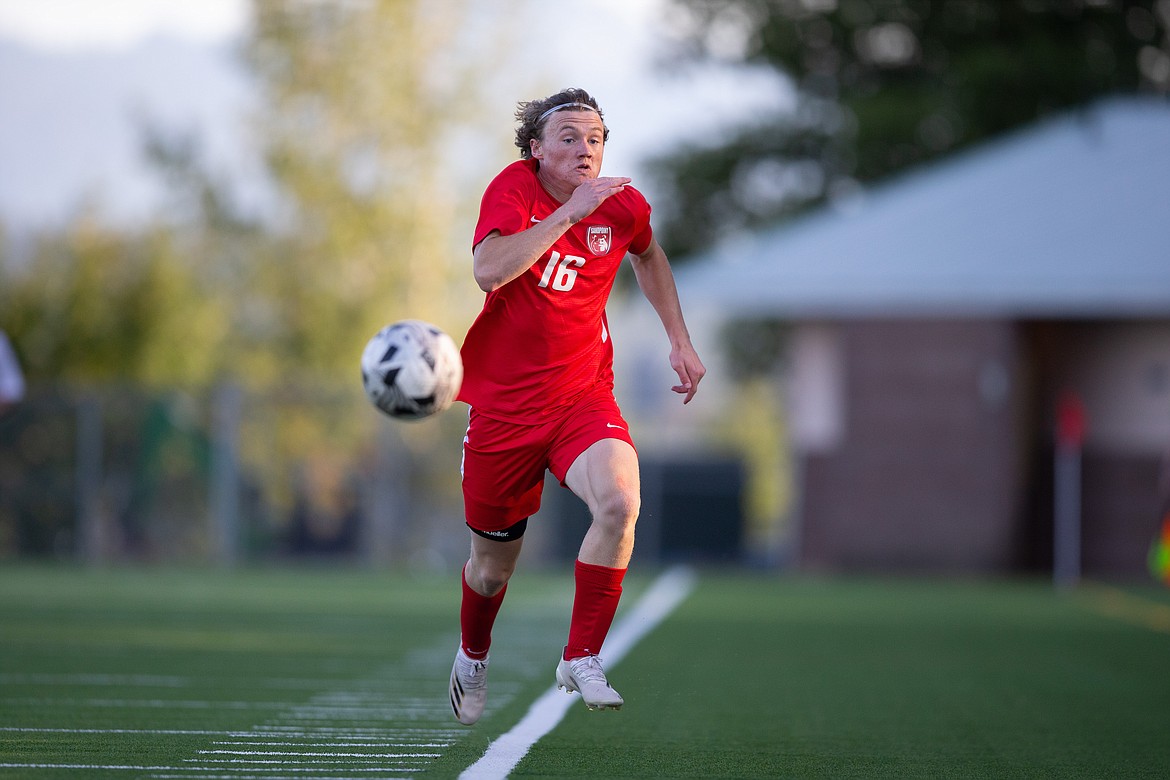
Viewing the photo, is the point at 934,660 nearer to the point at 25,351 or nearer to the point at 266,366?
the point at 25,351

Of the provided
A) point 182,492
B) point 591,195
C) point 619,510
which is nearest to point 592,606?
point 619,510

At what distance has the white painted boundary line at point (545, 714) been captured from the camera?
5584 millimetres

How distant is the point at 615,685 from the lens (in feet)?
28.3

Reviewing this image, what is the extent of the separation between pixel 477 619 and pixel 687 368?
1296 mm

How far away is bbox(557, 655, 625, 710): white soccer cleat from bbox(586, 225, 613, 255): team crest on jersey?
4.88 ft

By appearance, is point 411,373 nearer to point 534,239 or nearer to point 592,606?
point 534,239

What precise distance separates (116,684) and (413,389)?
3413 mm

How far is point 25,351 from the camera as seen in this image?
29.2m

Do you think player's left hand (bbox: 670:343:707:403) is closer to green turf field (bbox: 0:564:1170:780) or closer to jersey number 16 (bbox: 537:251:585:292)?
jersey number 16 (bbox: 537:251:585:292)

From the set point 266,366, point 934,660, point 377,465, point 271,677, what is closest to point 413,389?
point 271,677

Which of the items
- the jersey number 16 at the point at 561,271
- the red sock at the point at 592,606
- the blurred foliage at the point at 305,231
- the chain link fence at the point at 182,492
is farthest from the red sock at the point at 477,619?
the blurred foliage at the point at 305,231

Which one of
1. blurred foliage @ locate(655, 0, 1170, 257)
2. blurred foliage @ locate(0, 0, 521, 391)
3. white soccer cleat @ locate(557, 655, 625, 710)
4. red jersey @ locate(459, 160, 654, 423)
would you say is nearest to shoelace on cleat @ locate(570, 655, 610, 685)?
white soccer cleat @ locate(557, 655, 625, 710)

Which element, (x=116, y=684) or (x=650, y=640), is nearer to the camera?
(x=116, y=684)

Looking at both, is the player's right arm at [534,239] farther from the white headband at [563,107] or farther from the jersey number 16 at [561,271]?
the white headband at [563,107]
